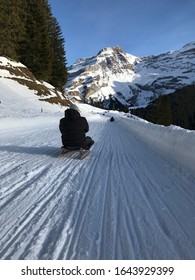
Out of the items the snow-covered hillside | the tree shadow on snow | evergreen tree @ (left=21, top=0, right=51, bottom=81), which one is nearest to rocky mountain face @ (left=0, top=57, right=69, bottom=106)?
evergreen tree @ (left=21, top=0, right=51, bottom=81)

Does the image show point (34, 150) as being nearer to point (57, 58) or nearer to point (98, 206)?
point (98, 206)

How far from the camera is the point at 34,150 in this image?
1069cm

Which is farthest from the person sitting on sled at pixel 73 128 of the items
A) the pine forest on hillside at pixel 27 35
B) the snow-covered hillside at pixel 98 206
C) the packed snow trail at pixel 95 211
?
the pine forest on hillside at pixel 27 35

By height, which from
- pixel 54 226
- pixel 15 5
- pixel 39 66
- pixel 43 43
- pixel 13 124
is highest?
pixel 15 5

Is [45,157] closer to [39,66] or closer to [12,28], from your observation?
[12,28]

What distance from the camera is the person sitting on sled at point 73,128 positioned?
31.2 feet

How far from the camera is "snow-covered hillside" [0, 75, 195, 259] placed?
3.71m

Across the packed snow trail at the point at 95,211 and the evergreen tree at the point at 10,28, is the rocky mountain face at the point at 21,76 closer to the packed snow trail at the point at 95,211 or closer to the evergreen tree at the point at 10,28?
the evergreen tree at the point at 10,28

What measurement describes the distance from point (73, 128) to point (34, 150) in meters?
1.96

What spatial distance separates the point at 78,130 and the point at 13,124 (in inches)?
441

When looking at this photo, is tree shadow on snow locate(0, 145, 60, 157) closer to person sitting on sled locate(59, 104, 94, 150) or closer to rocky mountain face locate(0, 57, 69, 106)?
person sitting on sled locate(59, 104, 94, 150)

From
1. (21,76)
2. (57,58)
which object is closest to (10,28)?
(21,76)

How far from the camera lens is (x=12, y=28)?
42.8 meters

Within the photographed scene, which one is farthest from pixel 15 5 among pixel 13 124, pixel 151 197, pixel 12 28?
pixel 151 197
